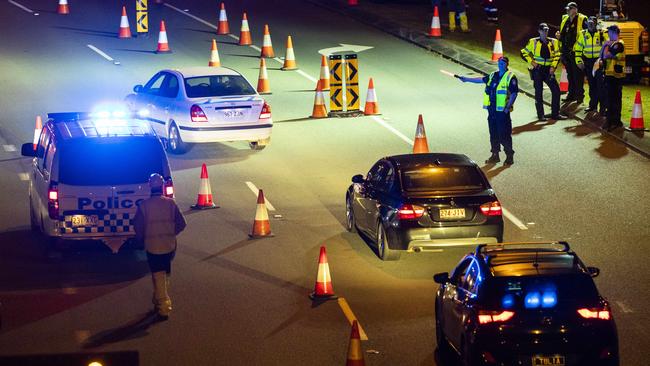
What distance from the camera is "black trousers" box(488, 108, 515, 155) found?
945 inches

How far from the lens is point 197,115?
2503cm

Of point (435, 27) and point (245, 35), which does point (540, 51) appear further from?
point (245, 35)

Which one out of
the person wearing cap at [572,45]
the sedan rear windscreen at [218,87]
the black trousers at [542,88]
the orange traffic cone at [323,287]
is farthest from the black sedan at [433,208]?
the person wearing cap at [572,45]

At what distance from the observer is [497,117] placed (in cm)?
2409

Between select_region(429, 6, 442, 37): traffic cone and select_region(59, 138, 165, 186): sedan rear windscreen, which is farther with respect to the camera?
select_region(429, 6, 442, 37): traffic cone

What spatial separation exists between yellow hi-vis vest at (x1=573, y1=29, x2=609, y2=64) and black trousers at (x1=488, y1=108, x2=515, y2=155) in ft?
14.9

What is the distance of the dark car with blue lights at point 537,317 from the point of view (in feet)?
39.8

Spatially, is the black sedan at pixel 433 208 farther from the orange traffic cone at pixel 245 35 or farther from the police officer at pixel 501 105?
the orange traffic cone at pixel 245 35

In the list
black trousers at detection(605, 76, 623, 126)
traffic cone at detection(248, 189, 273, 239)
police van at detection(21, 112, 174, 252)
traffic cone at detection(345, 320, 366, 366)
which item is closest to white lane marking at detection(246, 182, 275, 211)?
traffic cone at detection(248, 189, 273, 239)

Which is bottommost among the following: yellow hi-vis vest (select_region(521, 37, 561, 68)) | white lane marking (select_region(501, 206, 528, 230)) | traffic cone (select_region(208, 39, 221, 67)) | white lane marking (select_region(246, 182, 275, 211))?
white lane marking (select_region(501, 206, 528, 230))

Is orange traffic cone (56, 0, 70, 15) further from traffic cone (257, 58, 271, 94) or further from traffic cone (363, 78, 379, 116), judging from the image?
traffic cone (363, 78, 379, 116)

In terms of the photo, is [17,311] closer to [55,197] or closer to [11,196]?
[55,197]

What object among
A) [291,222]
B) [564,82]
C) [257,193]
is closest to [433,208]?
[291,222]

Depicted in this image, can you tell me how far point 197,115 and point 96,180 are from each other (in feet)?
23.5
